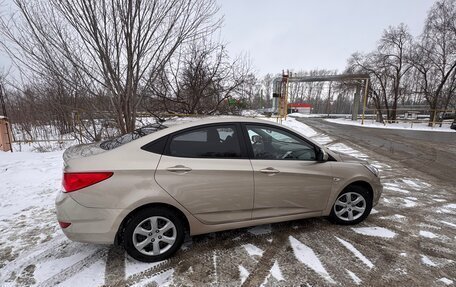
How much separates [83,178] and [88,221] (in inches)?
17.0

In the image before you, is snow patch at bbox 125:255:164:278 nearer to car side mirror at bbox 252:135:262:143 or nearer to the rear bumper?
the rear bumper

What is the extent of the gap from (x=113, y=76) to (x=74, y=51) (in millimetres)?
1101

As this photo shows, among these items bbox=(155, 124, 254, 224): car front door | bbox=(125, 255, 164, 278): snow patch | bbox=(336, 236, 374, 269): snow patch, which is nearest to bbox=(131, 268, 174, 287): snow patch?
bbox=(125, 255, 164, 278): snow patch

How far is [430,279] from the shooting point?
2.42 meters

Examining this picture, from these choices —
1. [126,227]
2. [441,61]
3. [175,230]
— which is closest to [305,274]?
[175,230]

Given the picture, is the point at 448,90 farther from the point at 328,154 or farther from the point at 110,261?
the point at 110,261

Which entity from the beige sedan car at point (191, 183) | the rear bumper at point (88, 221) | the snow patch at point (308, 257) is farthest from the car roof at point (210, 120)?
the snow patch at point (308, 257)

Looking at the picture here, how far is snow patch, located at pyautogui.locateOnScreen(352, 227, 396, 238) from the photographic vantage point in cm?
324

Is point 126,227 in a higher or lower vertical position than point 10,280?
higher

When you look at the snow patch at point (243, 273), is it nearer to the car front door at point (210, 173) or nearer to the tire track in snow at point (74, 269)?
the car front door at point (210, 173)

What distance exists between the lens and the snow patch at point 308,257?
2508 millimetres

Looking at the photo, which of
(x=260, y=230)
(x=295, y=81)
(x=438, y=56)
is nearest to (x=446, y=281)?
(x=260, y=230)

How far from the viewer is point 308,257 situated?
9.02 ft

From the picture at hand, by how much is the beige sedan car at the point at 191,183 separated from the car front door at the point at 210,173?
0.01 m
